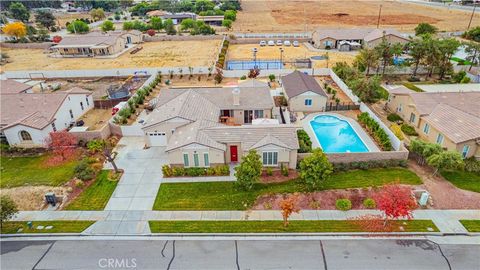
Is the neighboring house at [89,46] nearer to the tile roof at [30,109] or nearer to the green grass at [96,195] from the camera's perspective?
the tile roof at [30,109]

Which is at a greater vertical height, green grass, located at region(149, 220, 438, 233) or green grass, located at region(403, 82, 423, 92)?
green grass, located at region(403, 82, 423, 92)

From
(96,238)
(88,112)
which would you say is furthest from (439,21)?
(96,238)

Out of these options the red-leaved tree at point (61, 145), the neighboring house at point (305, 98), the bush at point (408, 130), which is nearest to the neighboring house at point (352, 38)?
the neighboring house at point (305, 98)

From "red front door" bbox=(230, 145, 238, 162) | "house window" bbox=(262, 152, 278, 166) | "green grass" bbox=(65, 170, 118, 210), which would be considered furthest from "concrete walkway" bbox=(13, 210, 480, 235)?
"red front door" bbox=(230, 145, 238, 162)

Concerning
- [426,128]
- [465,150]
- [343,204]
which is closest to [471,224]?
[343,204]

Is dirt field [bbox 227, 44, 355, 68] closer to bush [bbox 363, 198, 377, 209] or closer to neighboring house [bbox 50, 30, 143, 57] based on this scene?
neighboring house [bbox 50, 30, 143, 57]

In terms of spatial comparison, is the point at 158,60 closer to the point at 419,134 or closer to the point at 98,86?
the point at 98,86
